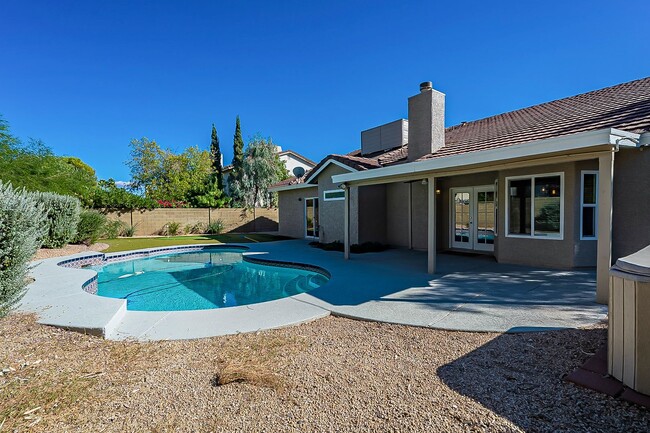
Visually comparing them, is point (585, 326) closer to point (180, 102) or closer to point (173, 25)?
point (173, 25)

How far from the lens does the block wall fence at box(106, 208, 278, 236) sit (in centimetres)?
2212

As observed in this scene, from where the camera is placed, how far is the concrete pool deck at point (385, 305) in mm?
5086

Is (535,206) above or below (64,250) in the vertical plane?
above

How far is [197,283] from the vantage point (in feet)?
34.4

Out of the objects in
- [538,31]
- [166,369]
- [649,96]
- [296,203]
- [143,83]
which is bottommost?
[166,369]

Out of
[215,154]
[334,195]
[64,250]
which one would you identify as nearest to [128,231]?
[64,250]

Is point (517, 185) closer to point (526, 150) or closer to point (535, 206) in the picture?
point (535, 206)

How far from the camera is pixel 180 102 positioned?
89.2 ft

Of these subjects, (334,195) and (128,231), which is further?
(128,231)

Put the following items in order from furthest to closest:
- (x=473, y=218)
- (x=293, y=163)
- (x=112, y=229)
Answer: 1. (x=293, y=163)
2. (x=112, y=229)
3. (x=473, y=218)

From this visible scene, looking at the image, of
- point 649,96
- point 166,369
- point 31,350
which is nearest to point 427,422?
point 166,369

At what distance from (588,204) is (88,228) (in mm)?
21204

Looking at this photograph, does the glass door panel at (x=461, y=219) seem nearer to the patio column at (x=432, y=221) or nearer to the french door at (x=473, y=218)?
the french door at (x=473, y=218)

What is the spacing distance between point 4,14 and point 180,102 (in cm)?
1673
